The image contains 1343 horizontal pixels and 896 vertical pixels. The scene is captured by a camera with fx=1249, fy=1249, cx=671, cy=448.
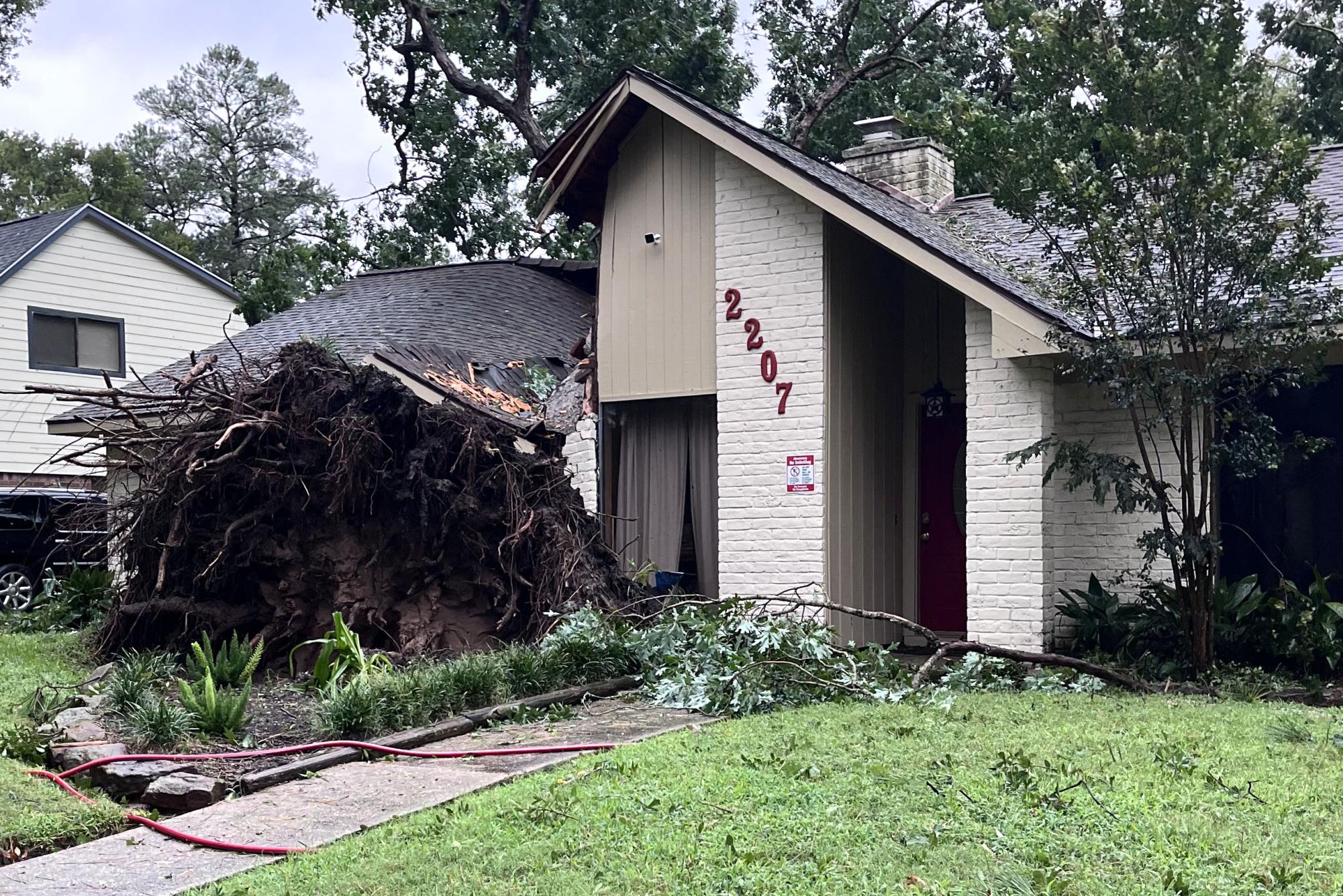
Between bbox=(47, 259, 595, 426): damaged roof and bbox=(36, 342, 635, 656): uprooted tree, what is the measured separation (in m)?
2.02

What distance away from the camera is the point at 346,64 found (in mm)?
24484

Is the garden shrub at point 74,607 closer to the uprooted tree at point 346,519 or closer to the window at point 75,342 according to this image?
the uprooted tree at point 346,519

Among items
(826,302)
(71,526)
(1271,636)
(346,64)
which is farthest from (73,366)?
(1271,636)

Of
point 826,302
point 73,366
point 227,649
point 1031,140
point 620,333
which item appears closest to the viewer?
point 1031,140

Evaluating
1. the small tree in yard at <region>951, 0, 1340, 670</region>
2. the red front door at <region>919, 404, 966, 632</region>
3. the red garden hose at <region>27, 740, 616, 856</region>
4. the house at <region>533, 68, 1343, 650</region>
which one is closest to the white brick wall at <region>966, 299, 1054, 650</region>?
the house at <region>533, 68, 1343, 650</region>

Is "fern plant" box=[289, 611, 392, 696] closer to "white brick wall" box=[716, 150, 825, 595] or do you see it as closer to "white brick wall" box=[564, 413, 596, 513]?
"white brick wall" box=[716, 150, 825, 595]

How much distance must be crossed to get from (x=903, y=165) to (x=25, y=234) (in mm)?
15867

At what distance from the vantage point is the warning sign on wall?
36.9 feet

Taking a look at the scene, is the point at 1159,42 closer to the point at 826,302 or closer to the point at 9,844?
the point at 826,302

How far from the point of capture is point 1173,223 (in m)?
8.77

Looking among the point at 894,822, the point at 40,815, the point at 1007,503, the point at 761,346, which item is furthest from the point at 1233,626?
the point at 40,815

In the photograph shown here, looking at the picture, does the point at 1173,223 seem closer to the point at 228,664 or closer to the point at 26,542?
the point at 228,664

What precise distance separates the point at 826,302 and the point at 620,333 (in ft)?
7.73

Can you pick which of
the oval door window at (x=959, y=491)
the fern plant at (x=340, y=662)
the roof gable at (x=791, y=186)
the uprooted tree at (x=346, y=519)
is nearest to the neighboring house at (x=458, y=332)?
the uprooted tree at (x=346, y=519)
